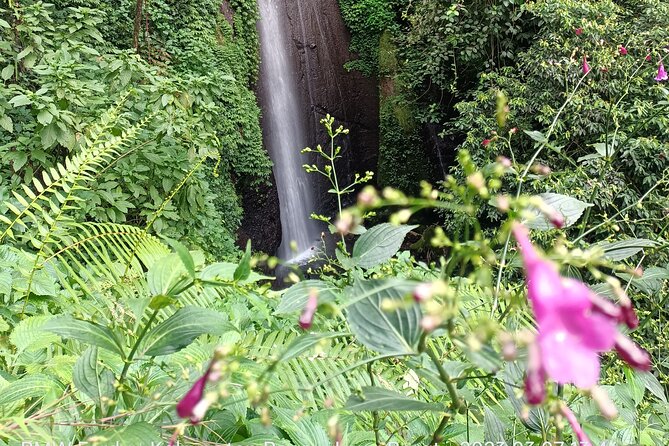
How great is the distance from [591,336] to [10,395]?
907mm

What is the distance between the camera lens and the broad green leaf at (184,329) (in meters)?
0.57

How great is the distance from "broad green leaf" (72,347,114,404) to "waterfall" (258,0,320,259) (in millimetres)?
6692

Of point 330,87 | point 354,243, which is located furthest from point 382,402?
point 330,87

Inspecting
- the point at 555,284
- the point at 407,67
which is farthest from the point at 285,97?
the point at 555,284

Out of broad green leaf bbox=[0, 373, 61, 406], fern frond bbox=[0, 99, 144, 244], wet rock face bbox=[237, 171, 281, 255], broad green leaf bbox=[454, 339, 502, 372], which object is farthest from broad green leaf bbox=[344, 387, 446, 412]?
wet rock face bbox=[237, 171, 281, 255]

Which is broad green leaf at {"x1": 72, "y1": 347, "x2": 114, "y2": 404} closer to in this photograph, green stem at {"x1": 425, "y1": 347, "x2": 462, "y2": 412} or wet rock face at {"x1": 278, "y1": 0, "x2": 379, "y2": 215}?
green stem at {"x1": 425, "y1": 347, "x2": 462, "y2": 412}

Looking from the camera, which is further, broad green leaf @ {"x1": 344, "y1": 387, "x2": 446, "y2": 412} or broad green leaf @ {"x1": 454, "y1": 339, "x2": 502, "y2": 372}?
broad green leaf @ {"x1": 344, "y1": 387, "x2": 446, "y2": 412}

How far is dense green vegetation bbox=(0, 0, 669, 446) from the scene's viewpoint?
45 cm

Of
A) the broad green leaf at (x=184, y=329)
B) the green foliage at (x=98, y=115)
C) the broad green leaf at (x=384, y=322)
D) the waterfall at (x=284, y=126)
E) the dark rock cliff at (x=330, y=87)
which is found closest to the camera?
the broad green leaf at (x=384, y=322)

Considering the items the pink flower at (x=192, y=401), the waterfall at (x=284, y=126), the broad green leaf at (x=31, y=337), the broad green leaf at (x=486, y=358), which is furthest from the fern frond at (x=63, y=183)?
the waterfall at (x=284, y=126)

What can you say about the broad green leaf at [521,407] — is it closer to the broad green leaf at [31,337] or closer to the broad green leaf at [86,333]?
the broad green leaf at [86,333]

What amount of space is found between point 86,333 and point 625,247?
751 millimetres

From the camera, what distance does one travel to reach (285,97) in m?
7.88

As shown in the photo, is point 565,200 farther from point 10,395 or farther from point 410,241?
point 410,241
